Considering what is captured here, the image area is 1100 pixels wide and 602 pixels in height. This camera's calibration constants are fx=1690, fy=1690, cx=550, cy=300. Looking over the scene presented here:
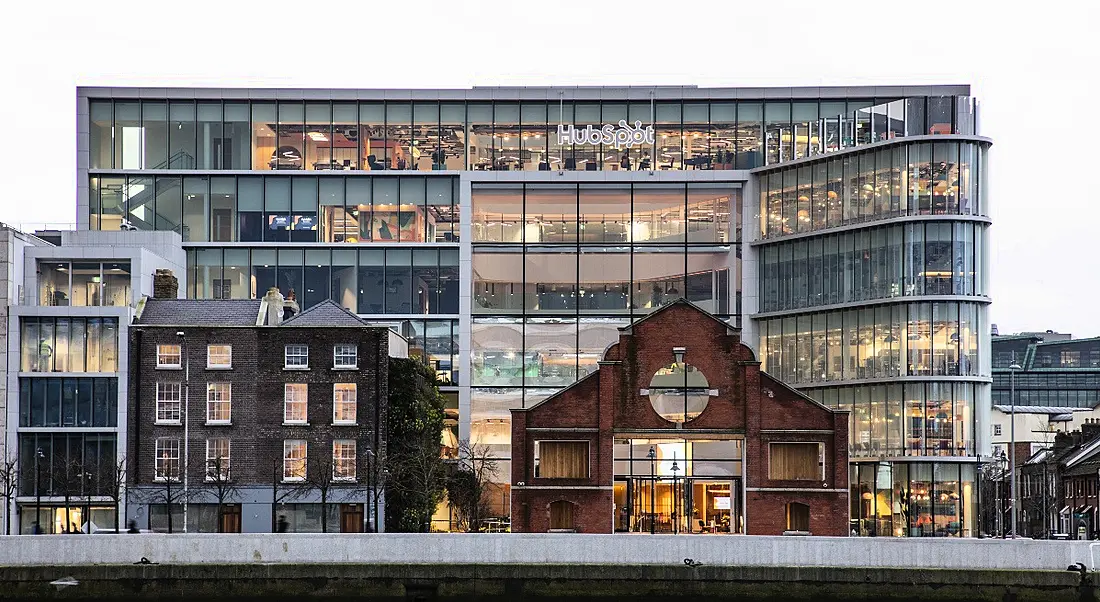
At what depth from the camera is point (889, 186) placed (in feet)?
288

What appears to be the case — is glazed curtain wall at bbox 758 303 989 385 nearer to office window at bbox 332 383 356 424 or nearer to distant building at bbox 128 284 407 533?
distant building at bbox 128 284 407 533

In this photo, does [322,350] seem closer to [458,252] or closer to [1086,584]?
[458,252]

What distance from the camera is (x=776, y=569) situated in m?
61.9

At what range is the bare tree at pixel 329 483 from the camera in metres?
80.0

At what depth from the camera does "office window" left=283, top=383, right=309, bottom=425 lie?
3179 inches

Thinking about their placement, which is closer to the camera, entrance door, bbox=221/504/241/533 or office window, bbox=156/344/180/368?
entrance door, bbox=221/504/241/533

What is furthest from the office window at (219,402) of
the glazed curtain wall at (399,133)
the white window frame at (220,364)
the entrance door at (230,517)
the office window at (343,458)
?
the glazed curtain wall at (399,133)

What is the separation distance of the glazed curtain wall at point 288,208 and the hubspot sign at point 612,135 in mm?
7383

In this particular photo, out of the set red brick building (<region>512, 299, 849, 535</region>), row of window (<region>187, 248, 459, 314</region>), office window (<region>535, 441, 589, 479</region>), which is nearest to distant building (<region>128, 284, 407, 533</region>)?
office window (<region>535, 441, 589, 479</region>)

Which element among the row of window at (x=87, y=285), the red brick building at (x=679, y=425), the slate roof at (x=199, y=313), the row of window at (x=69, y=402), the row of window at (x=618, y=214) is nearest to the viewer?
the red brick building at (x=679, y=425)

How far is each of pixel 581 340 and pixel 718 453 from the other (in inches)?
713

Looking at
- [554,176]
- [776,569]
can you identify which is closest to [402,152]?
[554,176]

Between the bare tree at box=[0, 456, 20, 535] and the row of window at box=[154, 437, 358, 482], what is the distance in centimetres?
765

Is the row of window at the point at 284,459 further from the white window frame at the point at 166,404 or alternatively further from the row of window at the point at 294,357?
the row of window at the point at 294,357
